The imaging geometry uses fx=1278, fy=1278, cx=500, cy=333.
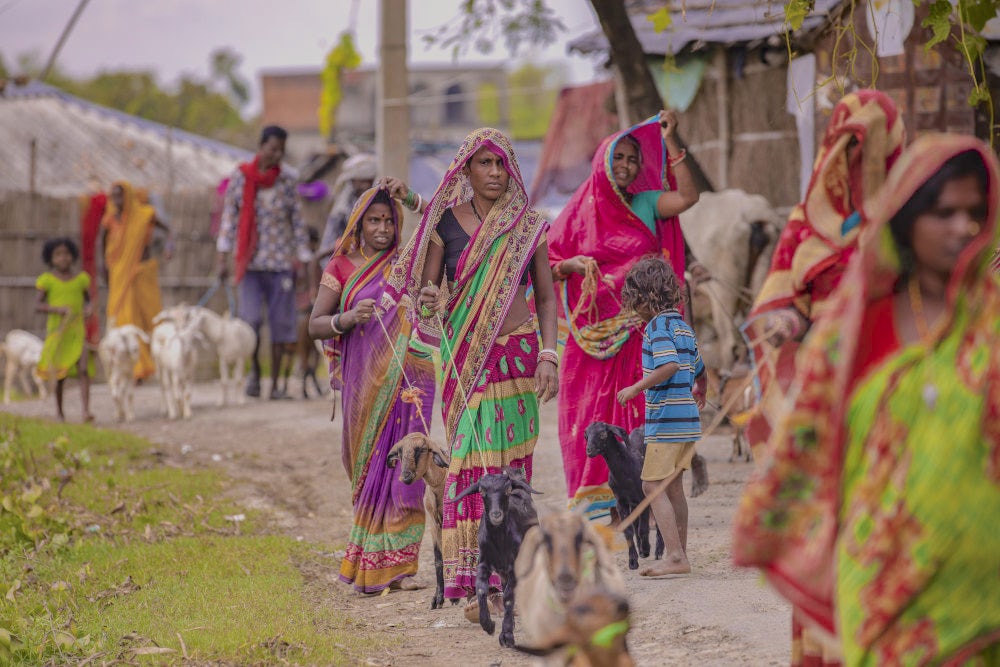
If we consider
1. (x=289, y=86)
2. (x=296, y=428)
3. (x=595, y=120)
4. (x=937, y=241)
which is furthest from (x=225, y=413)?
(x=289, y=86)

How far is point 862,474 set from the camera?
3.08 m

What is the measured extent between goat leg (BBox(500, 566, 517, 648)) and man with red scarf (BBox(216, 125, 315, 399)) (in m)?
9.28

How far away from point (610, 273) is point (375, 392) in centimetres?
152

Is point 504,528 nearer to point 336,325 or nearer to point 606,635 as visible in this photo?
point 336,325

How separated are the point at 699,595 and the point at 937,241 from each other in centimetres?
319

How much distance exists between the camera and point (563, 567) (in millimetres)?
3787

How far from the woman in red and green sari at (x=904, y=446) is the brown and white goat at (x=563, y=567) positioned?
0.75 m

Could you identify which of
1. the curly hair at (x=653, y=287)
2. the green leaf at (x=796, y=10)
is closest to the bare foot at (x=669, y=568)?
the curly hair at (x=653, y=287)

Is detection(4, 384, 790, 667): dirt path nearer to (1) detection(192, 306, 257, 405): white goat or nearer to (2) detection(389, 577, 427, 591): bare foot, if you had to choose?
(2) detection(389, 577, 427, 591): bare foot

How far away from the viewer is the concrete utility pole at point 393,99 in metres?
12.6

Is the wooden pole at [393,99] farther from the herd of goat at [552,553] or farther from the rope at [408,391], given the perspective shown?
the rope at [408,391]

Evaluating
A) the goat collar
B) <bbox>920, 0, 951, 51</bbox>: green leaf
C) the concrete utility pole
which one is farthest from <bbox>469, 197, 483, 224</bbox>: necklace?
the concrete utility pole

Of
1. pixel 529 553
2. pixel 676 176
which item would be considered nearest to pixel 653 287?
pixel 676 176

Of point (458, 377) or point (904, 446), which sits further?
point (458, 377)
